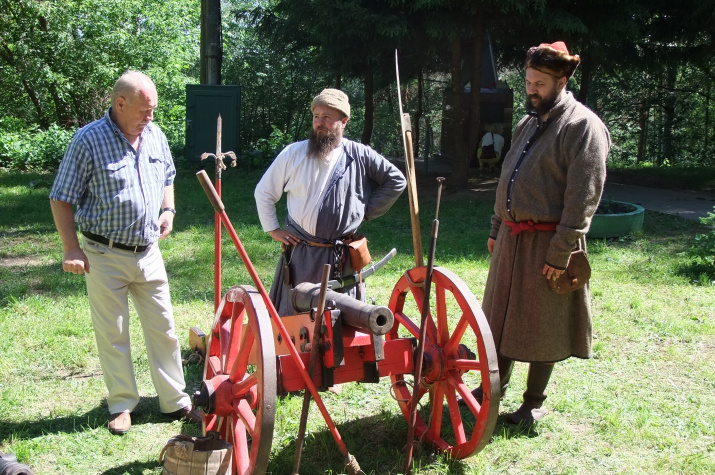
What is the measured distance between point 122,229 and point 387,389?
185 cm

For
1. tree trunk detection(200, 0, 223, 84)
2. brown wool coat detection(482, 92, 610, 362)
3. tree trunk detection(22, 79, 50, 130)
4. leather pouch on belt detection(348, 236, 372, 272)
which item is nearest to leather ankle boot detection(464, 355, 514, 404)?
brown wool coat detection(482, 92, 610, 362)

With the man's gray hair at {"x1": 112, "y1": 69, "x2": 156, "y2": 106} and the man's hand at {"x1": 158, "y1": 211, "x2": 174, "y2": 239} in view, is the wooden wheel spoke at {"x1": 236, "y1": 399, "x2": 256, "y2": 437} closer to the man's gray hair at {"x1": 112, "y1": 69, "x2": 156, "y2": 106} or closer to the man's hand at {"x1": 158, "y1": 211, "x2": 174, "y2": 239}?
the man's hand at {"x1": 158, "y1": 211, "x2": 174, "y2": 239}

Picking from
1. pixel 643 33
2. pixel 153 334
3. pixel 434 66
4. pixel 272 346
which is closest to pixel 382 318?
pixel 272 346

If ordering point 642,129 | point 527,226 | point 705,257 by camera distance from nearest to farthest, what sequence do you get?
1. point 527,226
2. point 705,257
3. point 642,129

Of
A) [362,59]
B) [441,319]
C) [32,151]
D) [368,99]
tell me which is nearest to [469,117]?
[362,59]

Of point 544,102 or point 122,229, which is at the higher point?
point 544,102

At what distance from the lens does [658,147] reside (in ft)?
68.2

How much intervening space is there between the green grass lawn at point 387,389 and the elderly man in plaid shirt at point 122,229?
25cm

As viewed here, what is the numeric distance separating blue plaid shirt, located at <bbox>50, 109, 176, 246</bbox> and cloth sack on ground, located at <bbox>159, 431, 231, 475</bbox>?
1.22 meters

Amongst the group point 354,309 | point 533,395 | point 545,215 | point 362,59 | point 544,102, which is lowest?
point 533,395

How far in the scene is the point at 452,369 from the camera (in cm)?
330

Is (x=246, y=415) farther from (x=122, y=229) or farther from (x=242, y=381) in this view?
(x=122, y=229)

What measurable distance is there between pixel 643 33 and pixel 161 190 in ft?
32.6

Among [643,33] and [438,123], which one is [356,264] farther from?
[438,123]
